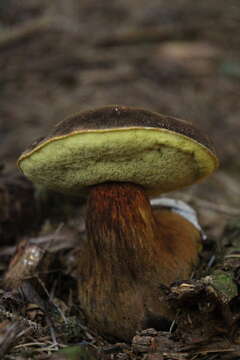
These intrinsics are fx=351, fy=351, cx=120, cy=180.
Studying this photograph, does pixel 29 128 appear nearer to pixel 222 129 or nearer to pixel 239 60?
pixel 222 129

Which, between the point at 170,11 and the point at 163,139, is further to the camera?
the point at 170,11

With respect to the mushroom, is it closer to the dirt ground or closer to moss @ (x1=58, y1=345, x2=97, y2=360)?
moss @ (x1=58, y1=345, x2=97, y2=360)

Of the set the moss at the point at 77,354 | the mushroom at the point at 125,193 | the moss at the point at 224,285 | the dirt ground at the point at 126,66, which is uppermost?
the dirt ground at the point at 126,66

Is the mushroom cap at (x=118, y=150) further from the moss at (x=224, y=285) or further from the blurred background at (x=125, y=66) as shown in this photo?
the blurred background at (x=125, y=66)

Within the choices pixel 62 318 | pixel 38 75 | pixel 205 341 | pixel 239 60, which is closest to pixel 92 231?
pixel 62 318

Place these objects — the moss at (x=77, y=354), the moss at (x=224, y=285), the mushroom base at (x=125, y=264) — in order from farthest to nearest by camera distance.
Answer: the mushroom base at (x=125, y=264) → the moss at (x=224, y=285) → the moss at (x=77, y=354)

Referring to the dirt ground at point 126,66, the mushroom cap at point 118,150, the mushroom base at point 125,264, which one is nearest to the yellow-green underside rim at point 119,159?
the mushroom cap at point 118,150
